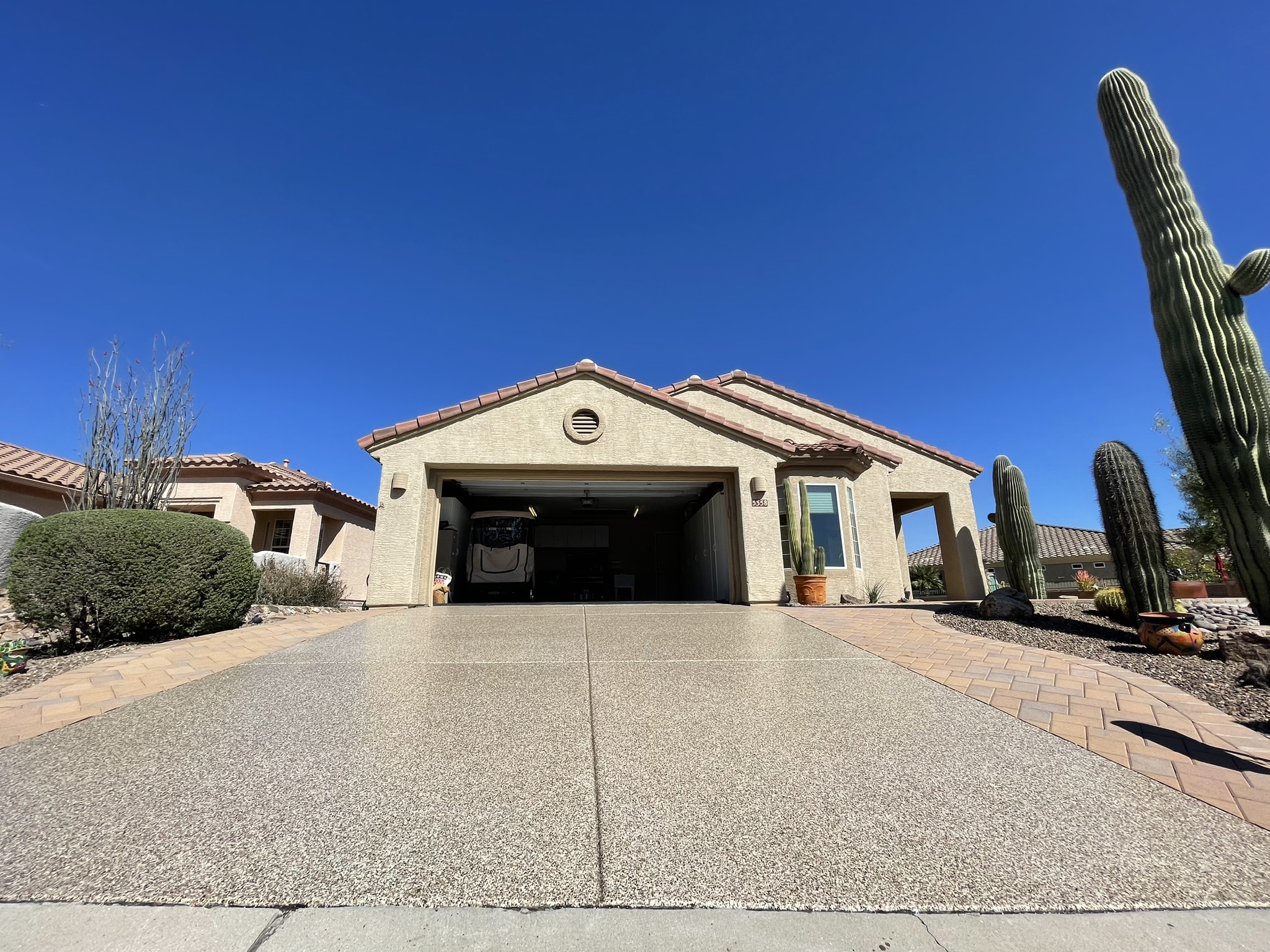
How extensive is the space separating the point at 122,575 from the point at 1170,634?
10.9 metres

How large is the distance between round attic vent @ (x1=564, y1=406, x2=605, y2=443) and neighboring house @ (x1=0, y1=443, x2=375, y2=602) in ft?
27.6

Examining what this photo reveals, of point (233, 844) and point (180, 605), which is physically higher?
point (180, 605)

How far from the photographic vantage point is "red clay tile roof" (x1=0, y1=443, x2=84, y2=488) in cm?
1162

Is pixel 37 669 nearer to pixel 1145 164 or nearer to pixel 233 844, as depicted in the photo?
pixel 233 844

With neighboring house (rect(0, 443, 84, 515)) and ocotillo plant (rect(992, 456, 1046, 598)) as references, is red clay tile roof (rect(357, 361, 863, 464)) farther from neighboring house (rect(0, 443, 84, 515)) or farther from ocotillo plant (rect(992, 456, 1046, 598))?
neighboring house (rect(0, 443, 84, 515))

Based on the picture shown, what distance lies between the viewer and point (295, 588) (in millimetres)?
10164

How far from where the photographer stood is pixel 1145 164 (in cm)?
A: 704

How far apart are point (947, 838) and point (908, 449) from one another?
14.7 metres

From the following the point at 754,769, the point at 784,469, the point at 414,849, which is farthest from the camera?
the point at 784,469

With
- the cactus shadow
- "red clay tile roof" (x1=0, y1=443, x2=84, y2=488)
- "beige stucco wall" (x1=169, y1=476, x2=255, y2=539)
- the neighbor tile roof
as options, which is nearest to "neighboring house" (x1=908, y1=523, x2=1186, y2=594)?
the neighbor tile roof

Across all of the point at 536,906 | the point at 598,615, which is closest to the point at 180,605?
the point at 598,615

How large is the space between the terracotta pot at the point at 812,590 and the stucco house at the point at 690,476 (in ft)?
1.38

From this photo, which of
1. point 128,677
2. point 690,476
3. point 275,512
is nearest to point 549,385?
point 690,476

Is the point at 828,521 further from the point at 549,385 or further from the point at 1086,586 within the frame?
the point at 1086,586
